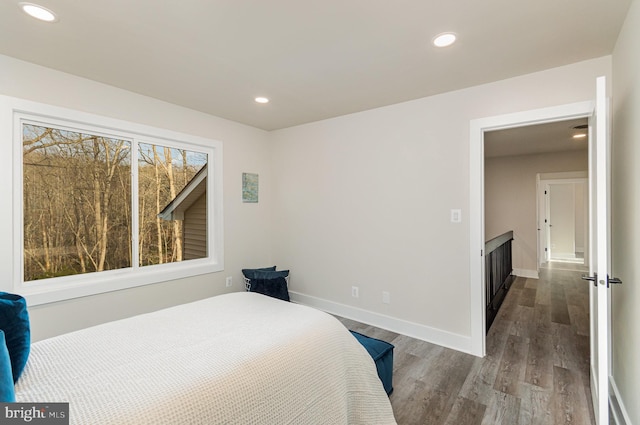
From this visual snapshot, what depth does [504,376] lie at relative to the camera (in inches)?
91.0

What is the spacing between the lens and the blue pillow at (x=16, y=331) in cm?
109

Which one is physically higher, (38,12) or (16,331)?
(38,12)

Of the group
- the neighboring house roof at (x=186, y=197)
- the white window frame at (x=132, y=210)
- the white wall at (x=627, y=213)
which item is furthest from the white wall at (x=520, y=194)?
the neighboring house roof at (x=186, y=197)

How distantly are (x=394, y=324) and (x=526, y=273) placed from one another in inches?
167

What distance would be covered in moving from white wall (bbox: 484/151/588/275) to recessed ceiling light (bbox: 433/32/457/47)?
5.15 m

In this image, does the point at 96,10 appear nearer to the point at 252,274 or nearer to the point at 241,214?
the point at 241,214

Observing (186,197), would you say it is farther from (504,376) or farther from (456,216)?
(504,376)

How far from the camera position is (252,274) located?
365cm

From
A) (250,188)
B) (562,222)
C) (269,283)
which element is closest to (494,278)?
(269,283)

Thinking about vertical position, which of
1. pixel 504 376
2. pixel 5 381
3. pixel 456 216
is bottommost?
pixel 504 376

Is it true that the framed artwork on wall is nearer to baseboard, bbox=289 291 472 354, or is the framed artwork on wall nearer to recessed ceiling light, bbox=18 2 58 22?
baseboard, bbox=289 291 472 354

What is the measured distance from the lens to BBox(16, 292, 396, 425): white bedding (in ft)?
3.14

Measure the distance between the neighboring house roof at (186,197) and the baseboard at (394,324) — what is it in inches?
73.0

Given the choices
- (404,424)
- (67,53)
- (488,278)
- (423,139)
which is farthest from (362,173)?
(67,53)
